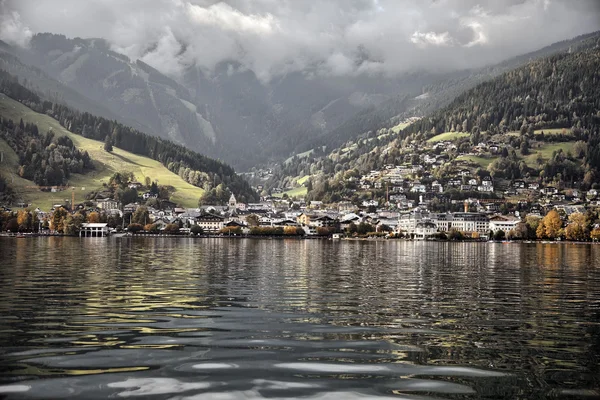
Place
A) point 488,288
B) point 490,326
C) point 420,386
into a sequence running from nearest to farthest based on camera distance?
point 420,386, point 490,326, point 488,288

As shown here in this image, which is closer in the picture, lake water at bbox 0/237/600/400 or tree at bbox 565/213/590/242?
lake water at bbox 0/237/600/400

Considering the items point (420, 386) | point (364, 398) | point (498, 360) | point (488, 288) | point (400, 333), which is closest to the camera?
point (364, 398)

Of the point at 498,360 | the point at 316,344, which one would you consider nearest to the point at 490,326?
the point at 498,360

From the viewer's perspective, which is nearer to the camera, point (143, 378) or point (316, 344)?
point (143, 378)

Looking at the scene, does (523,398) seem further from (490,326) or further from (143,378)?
(490,326)

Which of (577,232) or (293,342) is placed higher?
(577,232)

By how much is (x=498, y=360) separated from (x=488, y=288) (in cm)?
2359

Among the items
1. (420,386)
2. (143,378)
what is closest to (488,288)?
(420,386)

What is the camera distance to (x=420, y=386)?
1440cm

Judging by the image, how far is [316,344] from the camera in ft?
62.8

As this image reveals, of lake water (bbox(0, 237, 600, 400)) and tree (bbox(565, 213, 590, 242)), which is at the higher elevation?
tree (bbox(565, 213, 590, 242))

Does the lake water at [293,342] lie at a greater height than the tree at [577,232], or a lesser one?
lesser

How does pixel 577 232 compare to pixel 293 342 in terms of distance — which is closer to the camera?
pixel 293 342

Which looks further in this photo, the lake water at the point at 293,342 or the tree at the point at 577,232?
the tree at the point at 577,232
